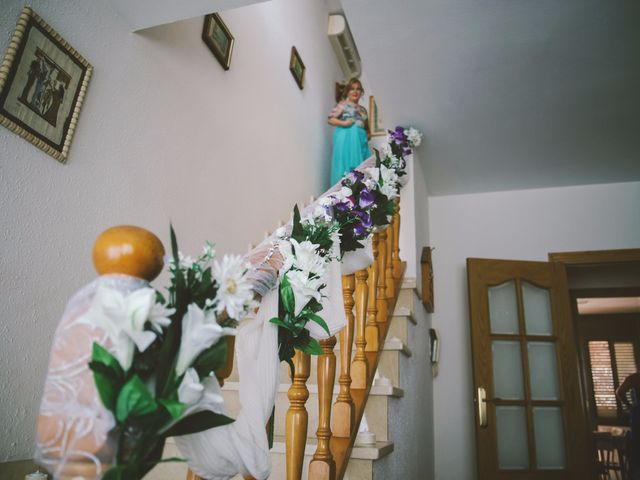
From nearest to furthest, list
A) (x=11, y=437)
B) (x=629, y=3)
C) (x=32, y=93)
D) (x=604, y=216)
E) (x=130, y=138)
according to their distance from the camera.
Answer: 1. (x=11, y=437)
2. (x=32, y=93)
3. (x=130, y=138)
4. (x=629, y=3)
5. (x=604, y=216)

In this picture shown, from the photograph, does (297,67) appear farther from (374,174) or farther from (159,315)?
(159,315)

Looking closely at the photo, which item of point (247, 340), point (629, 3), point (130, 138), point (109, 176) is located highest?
point (629, 3)

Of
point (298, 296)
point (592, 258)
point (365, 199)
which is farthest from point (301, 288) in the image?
point (592, 258)

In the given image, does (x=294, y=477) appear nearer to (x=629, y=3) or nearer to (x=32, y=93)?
(x=32, y=93)

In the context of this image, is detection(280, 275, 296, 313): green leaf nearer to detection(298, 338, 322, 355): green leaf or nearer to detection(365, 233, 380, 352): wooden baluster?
detection(298, 338, 322, 355): green leaf

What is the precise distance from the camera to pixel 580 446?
3639 mm

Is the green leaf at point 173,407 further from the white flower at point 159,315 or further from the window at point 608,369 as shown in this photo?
the window at point 608,369

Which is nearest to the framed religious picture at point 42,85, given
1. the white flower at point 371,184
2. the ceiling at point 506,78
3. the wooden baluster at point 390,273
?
the ceiling at point 506,78

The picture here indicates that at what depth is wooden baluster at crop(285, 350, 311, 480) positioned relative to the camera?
1267 millimetres

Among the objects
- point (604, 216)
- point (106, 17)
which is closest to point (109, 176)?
point (106, 17)

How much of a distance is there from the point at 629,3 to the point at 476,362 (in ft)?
8.77

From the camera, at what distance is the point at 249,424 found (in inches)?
37.3

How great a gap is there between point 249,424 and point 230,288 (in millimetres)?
363

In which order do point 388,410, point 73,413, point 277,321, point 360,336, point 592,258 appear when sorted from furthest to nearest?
1. point 592,258
2. point 388,410
3. point 360,336
4. point 277,321
5. point 73,413
